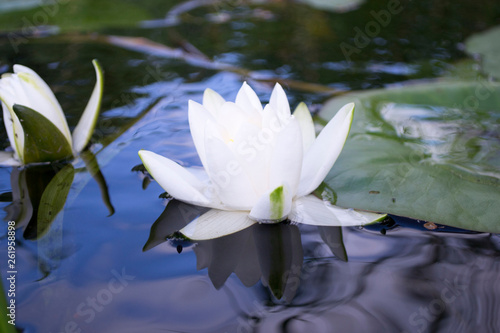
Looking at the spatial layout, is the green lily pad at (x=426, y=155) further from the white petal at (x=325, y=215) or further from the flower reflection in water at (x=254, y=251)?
the flower reflection in water at (x=254, y=251)

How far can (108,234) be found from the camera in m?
1.19

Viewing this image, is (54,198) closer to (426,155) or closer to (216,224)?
(216,224)

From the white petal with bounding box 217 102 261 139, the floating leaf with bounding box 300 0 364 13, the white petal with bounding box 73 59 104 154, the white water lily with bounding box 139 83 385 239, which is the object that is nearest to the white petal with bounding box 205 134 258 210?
the white water lily with bounding box 139 83 385 239

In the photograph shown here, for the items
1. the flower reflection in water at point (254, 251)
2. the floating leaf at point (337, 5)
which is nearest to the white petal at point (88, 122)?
the flower reflection in water at point (254, 251)

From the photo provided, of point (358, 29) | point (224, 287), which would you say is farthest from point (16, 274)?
point (358, 29)

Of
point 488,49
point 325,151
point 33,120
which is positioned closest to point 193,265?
point 325,151

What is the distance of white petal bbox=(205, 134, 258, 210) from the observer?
1.08m

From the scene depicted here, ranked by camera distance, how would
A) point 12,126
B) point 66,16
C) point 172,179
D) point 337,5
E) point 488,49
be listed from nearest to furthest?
point 172,179 → point 12,126 → point 488,49 → point 66,16 → point 337,5

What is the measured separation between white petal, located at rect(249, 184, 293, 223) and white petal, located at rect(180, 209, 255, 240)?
0.04 m

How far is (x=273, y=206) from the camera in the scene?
109 cm

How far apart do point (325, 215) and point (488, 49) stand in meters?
1.90

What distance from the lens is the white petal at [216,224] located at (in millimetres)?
1106

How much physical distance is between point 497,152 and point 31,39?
123 inches

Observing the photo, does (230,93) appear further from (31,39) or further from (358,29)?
(31,39)
